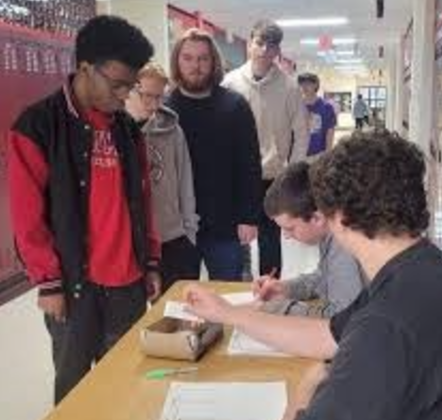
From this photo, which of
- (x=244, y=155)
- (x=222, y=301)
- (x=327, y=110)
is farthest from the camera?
(x=327, y=110)

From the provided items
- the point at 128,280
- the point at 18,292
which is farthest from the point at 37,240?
the point at 18,292

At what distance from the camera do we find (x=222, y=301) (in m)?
1.69

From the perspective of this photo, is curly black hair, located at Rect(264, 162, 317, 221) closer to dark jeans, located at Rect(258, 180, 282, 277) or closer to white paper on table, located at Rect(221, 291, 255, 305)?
white paper on table, located at Rect(221, 291, 255, 305)

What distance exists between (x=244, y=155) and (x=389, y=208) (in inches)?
74.7

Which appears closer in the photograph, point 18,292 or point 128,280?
point 128,280

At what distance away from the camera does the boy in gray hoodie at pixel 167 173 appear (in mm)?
2533

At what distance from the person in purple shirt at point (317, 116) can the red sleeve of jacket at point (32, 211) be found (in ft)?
15.2

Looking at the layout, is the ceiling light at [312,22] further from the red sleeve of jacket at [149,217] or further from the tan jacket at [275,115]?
the red sleeve of jacket at [149,217]

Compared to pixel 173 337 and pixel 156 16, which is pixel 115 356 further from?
pixel 156 16

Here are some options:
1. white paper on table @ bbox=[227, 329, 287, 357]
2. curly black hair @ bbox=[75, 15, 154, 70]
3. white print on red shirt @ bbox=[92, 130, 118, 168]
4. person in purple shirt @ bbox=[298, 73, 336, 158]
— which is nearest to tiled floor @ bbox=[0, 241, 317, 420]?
white print on red shirt @ bbox=[92, 130, 118, 168]

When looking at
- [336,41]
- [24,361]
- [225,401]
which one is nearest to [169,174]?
[225,401]

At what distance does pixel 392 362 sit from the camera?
0.89 meters

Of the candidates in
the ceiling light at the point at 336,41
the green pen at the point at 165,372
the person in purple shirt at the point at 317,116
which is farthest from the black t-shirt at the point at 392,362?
the ceiling light at the point at 336,41

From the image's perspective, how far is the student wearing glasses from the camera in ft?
6.60
